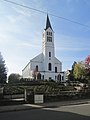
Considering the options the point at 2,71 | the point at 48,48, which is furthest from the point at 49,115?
the point at 48,48

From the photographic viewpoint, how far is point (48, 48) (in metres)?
102

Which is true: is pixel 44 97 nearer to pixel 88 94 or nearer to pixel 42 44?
pixel 88 94

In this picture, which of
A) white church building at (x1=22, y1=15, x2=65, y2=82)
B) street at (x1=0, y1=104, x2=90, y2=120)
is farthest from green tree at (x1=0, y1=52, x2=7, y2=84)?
street at (x1=0, y1=104, x2=90, y2=120)

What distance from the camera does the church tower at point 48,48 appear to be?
100312 mm

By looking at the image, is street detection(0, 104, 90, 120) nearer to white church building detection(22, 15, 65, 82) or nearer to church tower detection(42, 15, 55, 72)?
white church building detection(22, 15, 65, 82)

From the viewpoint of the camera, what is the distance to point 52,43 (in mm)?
103250

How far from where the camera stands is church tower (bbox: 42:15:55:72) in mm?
100312

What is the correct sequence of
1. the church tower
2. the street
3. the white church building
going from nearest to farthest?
1. the street
2. the white church building
3. the church tower

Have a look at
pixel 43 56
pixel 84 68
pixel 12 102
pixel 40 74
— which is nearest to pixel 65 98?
pixel 12 102

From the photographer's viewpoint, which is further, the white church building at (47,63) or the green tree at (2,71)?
the white church building at (47,63)

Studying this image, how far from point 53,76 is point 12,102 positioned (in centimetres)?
7558

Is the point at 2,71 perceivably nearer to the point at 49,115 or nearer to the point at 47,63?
the point at 47,63

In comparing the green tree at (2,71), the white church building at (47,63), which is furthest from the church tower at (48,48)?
the green tree at (2,71)

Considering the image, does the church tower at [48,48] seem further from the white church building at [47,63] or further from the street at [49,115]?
the street at [49,115]
